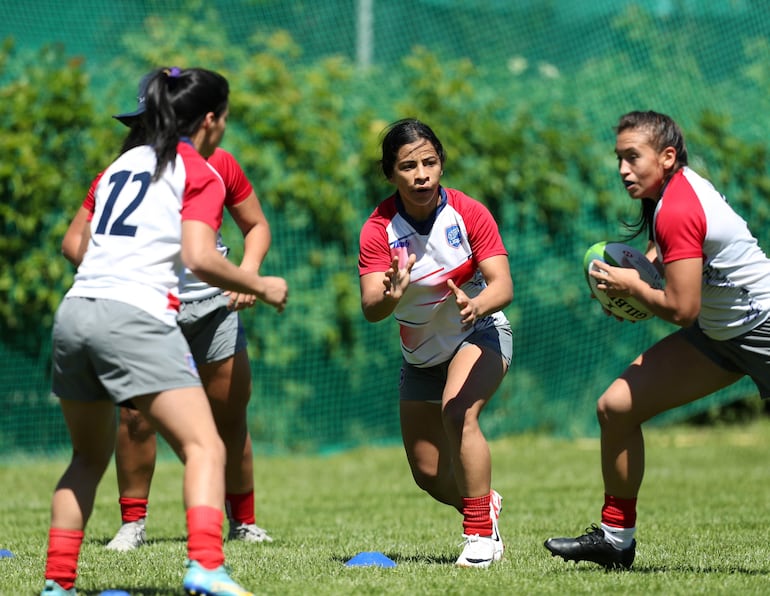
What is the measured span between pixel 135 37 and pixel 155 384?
26.0 feet

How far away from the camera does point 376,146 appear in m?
10.1

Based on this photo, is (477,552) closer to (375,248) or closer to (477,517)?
(477,517)

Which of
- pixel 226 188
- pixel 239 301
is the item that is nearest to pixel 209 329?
pixel 239 301

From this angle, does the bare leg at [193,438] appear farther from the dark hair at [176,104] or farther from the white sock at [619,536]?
the white sock at [619,536]

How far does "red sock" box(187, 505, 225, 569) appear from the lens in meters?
3.94

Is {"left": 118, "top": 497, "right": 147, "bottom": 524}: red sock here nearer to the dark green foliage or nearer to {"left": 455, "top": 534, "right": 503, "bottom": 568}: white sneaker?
{"left": 455, "top": 534, "right": 503, "bottom": 568}: white sneaker

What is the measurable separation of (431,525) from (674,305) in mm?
2681

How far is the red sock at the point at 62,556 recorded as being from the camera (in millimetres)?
4199

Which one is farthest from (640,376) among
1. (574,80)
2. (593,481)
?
(574,80)

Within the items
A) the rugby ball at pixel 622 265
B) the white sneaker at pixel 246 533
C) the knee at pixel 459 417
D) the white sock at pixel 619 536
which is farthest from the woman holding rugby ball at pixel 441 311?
the white sneaker at pixel 246 533

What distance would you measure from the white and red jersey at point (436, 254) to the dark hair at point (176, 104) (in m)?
1.25

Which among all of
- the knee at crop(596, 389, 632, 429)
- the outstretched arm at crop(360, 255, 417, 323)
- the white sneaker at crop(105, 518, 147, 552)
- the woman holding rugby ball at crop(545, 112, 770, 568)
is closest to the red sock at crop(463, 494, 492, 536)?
the woman holding rugby ball at crop(545, 112, 770, 568)

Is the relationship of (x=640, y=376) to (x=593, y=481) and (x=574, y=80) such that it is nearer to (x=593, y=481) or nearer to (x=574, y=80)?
(x=593, y=481)

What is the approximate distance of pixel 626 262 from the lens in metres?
5.05
